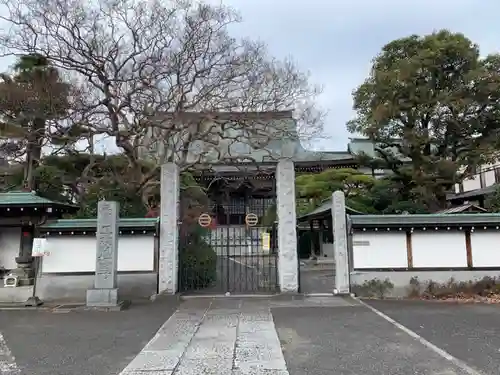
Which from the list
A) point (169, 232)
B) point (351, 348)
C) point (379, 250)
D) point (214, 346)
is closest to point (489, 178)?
point (379, 250)

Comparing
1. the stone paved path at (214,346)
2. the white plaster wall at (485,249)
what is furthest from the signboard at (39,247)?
the white plaster wall at (485,249)

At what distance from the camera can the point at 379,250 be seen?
404 inches

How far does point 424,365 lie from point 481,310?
4.37m

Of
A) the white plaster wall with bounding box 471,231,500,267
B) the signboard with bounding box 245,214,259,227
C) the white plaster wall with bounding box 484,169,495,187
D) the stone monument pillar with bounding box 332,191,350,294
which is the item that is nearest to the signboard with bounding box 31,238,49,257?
the signboard with bounding box 245,214,259,227

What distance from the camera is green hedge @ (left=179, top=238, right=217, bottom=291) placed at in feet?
35.4

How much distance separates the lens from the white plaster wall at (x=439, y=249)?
10227 millimetres

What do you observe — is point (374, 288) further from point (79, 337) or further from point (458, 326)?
point (79, 337)

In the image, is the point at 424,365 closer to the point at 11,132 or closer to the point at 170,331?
the point at 170,331

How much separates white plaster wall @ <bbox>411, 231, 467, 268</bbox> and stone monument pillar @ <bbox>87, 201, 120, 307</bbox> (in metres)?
7.38

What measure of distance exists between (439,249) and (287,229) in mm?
3961

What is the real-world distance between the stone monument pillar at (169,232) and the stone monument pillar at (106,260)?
46.7 inches

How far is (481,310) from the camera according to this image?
828 centimetres

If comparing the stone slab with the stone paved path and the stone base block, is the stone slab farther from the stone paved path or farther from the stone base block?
the stone paved path

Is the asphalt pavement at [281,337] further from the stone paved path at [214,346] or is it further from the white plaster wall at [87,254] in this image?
the white plaster wall at [87,254]
